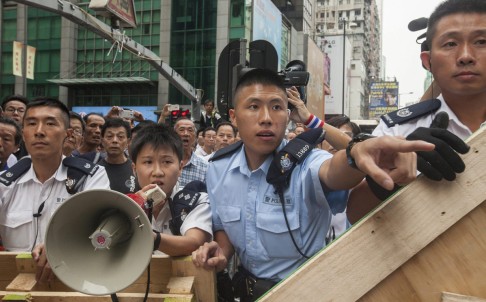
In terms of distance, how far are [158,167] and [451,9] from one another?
5.49 feet

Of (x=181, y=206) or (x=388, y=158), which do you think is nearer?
(x=388, y=158)

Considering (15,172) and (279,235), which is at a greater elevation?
(15,172)

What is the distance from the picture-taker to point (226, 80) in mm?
5406

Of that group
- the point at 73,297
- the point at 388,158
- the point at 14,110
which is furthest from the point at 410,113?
the point at 14,110

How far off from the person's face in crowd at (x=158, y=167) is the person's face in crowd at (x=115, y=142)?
7.82 ft

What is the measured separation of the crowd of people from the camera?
135 centimetres

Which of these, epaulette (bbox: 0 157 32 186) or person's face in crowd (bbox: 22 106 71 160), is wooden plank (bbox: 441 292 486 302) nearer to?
person's face in crowd (bbox: 22 106 71 160)

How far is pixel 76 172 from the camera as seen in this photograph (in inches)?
113

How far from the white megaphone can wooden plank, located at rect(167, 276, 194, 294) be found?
0.21 metres

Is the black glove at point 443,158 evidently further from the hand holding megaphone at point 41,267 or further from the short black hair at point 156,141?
the short black hair at point 156,141

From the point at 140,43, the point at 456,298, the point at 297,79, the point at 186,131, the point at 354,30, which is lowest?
the point at 456,298

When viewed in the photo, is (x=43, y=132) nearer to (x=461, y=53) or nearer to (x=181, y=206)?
(x=181, y=206)

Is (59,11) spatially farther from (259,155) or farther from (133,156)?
(259,155)

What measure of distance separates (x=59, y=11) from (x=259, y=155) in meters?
8.73
